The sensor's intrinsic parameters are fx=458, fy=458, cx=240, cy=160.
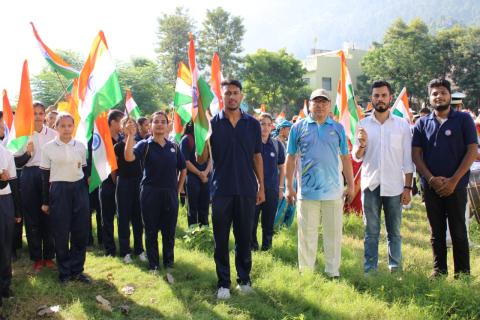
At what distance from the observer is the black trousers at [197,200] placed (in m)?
6.70

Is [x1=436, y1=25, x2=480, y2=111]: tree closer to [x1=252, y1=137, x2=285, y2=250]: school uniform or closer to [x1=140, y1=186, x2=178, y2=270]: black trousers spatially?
[x1=252, y1=137, x2=285, y2=250]: school uniform

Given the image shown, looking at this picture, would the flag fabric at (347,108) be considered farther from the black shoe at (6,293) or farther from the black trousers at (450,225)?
the black shoe at (6,293)

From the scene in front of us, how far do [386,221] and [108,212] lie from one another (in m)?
3.55

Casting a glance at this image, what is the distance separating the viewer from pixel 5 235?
4348mm

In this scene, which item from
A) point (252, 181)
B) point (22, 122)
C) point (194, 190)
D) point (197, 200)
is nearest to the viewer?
point (252, 181)

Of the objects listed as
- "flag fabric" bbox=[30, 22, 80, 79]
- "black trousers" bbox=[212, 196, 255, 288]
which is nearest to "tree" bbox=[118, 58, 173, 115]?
"flag fabric" bbox=[30, 22, 80, 79]

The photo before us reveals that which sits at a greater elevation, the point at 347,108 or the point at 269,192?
the point at 347,108

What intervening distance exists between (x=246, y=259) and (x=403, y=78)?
3843 cm

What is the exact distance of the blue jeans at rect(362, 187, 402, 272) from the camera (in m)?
4.84

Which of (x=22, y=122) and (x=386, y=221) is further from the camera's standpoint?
(x=22, y=122)

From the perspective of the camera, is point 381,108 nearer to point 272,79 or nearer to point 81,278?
point 81,278

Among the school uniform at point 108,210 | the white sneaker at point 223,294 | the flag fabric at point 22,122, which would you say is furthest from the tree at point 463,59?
the flag fabric at point 22,122

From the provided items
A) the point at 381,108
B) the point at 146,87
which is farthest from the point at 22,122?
the point at 146,87

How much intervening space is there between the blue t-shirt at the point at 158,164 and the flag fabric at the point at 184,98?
975 millimetres
